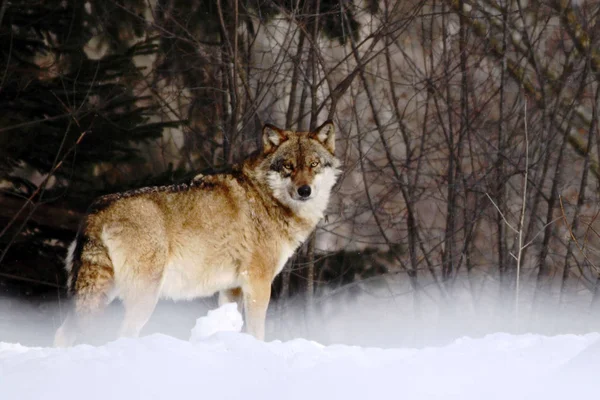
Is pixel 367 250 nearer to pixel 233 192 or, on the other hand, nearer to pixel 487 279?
pixel 487 279

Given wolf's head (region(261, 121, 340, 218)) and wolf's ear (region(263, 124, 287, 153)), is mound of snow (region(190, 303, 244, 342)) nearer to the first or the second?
wolf's head (region(261, 121, 340, 218))

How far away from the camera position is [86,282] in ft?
18.2

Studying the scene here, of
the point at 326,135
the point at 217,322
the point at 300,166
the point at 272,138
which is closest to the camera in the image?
the point at 217,322

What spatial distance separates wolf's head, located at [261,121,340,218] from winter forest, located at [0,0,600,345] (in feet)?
4.77

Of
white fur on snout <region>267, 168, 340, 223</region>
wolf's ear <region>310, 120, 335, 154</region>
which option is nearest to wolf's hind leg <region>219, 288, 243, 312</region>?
white fur on snout <region>267, 168, 340, 223</region>

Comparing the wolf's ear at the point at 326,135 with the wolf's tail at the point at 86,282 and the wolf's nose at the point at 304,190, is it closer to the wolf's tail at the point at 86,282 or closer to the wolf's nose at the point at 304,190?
the wolf's nose at the point at 304,190

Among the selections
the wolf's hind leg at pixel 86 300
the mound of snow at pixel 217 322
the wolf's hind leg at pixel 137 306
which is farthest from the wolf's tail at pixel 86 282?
the mound of snow at pixel 217 322

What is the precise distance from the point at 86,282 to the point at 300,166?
2.03m

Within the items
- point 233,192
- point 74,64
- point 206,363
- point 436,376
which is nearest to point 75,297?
point 233,192

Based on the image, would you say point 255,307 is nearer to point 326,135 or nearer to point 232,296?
point 232,296

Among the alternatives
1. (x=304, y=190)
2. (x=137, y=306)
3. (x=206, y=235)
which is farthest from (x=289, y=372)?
(x=304, y=190)

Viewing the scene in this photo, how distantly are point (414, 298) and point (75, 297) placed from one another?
17.4ft

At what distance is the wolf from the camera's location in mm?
5660

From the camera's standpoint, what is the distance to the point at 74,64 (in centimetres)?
871
